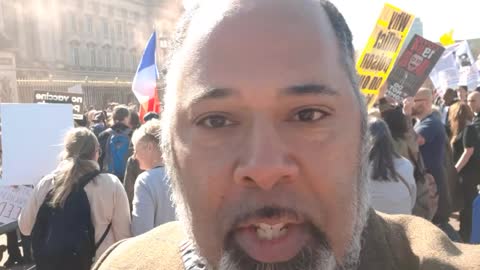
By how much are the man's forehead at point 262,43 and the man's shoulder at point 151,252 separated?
1.62 ft

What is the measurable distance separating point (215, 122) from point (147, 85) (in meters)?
5.96

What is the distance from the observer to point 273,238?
937mm

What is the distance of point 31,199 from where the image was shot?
11.6ft

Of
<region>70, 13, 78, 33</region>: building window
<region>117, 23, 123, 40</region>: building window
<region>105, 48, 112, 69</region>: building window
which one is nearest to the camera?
<region>70, 13, 78, 33</region>: building window

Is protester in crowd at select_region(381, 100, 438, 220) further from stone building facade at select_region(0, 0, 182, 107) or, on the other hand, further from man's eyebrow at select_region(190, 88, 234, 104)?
stone building facade at select_region(0, 0, 182, 107)

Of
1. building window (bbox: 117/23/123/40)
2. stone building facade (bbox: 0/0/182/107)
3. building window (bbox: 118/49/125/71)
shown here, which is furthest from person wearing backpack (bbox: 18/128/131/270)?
building window (bbox: 117/23/123/40)

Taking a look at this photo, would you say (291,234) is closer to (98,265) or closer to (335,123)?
(335,123)

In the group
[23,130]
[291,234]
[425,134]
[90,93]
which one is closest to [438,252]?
[291,234]

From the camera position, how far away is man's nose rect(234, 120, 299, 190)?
905 millimetres

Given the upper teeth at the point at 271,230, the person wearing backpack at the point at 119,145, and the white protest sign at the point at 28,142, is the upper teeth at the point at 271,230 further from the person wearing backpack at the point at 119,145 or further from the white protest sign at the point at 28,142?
the person wearing backpack at the point at 119,145

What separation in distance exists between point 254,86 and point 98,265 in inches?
34.7

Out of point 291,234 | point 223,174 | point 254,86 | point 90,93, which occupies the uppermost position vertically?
point 254,86

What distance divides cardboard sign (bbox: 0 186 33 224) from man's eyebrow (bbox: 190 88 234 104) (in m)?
4.35

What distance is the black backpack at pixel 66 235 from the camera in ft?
10.9
